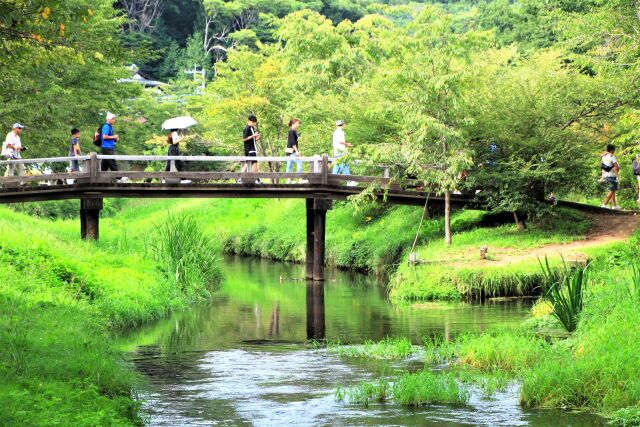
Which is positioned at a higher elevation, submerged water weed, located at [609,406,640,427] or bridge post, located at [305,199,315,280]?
bridge post, located at [305,199,315,280]

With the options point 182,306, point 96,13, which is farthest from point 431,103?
point 96,13

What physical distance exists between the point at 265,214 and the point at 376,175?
42.5ft

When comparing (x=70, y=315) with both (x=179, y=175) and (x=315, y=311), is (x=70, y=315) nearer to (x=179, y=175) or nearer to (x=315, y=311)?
(x=315, y=311)

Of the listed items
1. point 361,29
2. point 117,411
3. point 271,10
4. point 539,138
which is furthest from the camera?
point 271,10

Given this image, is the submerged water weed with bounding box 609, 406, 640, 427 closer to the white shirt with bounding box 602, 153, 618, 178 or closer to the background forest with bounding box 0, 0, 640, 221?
the background forest with bounding box 0, 0, 640, 221

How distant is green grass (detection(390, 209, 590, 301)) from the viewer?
84.1 ft

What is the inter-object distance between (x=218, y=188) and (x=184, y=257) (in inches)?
166

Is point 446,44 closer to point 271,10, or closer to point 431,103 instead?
point 431,103

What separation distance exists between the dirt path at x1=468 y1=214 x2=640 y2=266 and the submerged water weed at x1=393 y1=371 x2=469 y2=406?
37.4 ft

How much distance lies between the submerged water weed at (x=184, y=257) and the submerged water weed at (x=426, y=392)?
1134 centimetres

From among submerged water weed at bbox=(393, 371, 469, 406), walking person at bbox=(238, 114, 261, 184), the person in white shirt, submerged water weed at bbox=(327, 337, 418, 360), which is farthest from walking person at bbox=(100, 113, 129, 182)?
submerged water weed at bbox=(393, 371, 469, 406)

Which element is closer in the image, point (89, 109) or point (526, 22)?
point (89, 109)

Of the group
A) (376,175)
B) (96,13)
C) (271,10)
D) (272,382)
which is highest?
(271,10)

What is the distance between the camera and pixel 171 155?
30.3m
